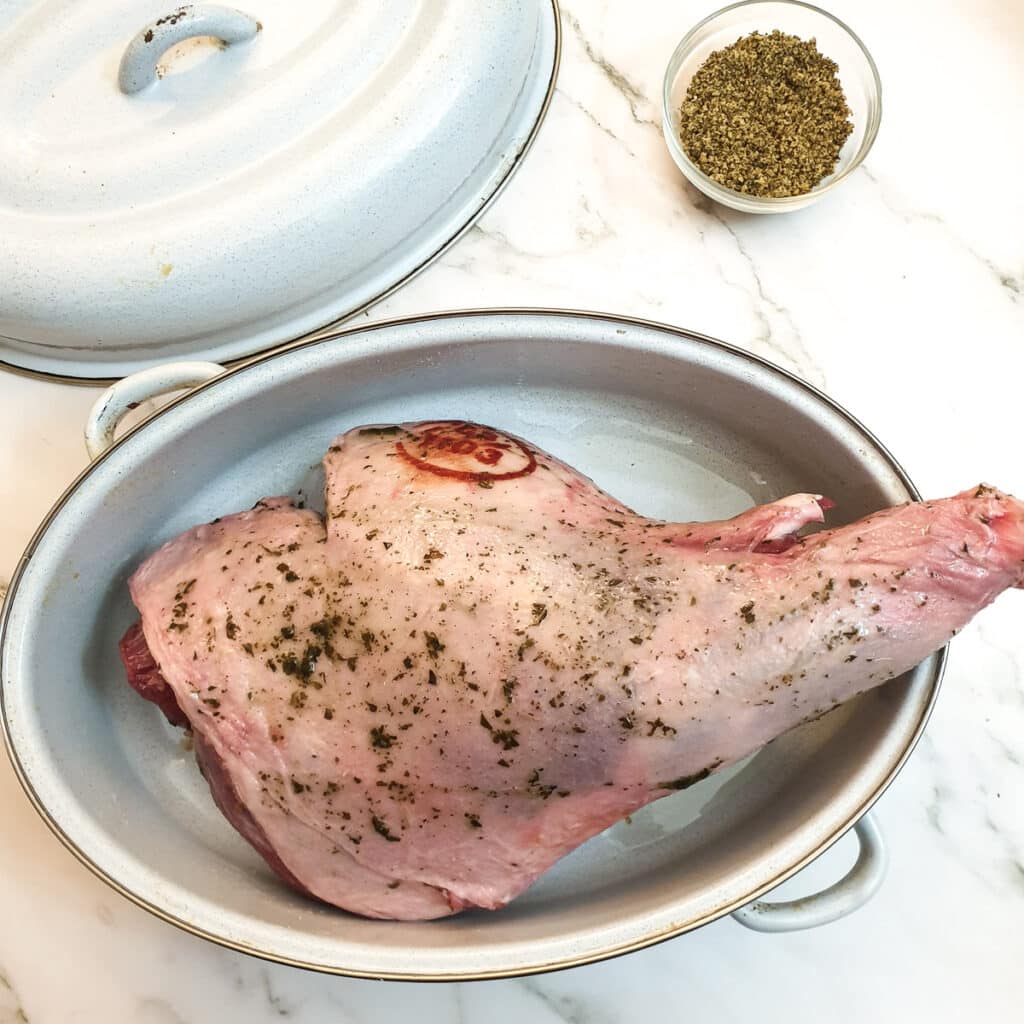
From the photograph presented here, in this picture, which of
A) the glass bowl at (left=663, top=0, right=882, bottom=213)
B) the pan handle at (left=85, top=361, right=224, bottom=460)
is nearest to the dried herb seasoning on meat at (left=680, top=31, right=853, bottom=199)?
the glass bowl at (left=663, top=0, right=882, bottom=213)

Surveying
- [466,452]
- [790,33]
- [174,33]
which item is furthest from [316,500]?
[790,33]

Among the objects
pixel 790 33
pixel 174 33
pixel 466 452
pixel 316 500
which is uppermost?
pixel 790 33

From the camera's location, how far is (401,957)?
770 mm

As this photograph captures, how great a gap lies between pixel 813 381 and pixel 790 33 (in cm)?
44

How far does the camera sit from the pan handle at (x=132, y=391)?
0.87 m

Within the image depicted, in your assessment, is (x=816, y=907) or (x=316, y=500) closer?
(x=816, y=907)

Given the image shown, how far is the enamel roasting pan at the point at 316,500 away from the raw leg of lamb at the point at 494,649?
70mm

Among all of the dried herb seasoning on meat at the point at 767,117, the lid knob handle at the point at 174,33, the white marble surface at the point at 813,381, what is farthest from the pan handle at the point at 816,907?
the lid knob handle at the point at 174,33

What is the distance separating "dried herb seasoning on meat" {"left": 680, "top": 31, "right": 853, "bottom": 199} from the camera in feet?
3.40

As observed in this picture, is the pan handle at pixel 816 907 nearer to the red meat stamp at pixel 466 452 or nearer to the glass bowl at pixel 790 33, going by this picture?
the red meat stamp at pixel 466 452

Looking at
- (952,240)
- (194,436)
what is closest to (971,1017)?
(952,240)

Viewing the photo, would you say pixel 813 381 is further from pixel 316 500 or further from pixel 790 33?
pixel 316 500

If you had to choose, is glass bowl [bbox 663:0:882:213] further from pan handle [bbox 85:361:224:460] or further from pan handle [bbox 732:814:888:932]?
pan handle [bbox 732:814:888:932]

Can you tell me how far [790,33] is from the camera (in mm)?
1132
